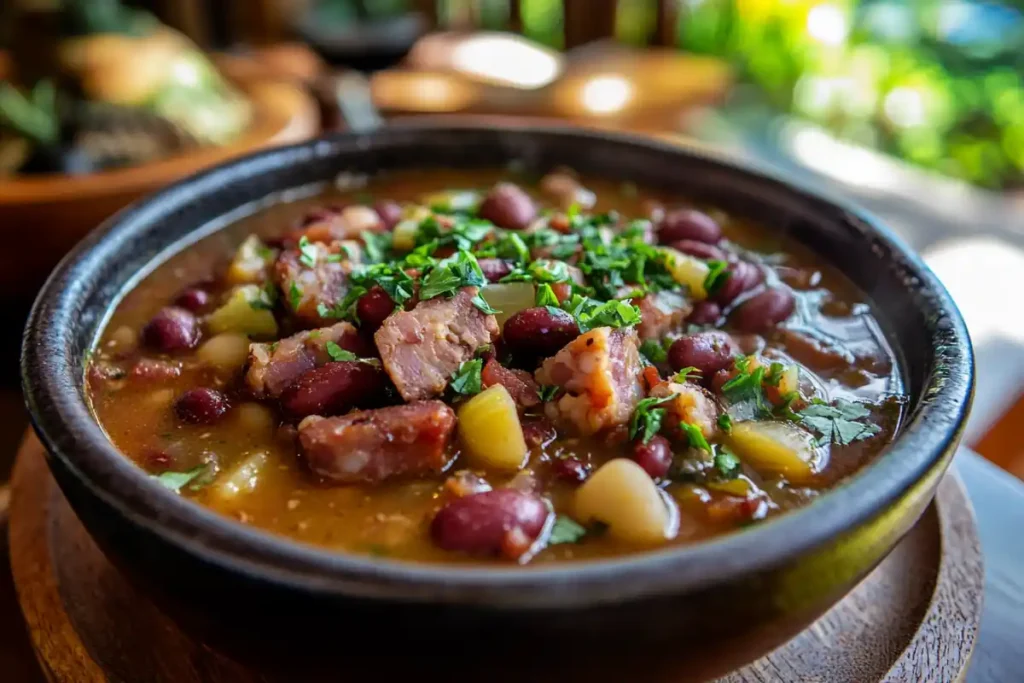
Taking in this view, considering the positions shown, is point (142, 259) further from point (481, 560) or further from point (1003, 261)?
point (1003, 261)

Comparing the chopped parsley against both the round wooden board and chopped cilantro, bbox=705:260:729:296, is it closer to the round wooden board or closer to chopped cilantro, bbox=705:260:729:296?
the round wooden board

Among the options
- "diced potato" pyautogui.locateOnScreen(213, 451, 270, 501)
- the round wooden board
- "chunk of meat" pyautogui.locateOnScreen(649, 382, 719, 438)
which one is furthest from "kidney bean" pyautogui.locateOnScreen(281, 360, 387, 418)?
"chunk of meat" pyautogui.locateOnScreen(649, 382, 719, 438)

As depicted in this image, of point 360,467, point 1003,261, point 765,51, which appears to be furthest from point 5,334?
point 765,51

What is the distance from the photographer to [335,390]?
2.11 meters

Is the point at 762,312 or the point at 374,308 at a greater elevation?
the point at 374,308

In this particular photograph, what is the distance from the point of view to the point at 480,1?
301 inches

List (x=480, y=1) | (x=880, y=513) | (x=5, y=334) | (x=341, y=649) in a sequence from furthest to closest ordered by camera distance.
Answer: (x=480, y=1)
(x=5, y=334)
(x=880, y=513)
(x=341, y=649)

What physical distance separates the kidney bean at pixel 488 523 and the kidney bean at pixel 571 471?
0.58 ft

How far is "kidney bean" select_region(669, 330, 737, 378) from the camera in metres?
2.25

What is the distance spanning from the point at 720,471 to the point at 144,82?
13.0ft

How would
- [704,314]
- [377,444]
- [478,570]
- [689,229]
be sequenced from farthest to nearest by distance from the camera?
[689,229], [704,314], [377,444], [478,570]

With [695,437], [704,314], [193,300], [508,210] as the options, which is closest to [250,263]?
[193,300]

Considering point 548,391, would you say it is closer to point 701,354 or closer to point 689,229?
point 701,354

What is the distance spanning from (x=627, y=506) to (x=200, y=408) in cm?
102
